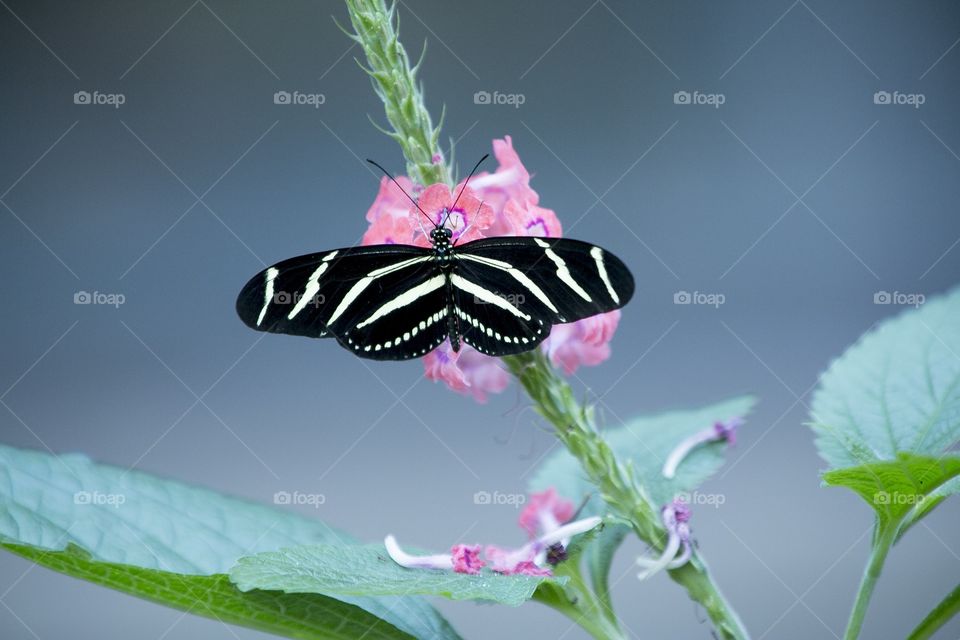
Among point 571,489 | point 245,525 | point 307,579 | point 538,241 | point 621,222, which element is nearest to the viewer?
point 307,579

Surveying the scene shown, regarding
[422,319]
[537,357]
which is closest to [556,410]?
[537,357]

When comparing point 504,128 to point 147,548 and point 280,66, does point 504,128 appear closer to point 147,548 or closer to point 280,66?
point 280,66

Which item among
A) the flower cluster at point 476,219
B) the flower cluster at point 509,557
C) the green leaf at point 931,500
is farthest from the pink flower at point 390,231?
the green leaf at point 931,500

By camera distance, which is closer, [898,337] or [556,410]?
[556,410]

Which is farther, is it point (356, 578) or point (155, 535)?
point (155, 535)

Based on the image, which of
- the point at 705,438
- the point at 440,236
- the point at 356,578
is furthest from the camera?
the point at 705,438

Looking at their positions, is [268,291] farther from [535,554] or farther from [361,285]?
[535,554]
